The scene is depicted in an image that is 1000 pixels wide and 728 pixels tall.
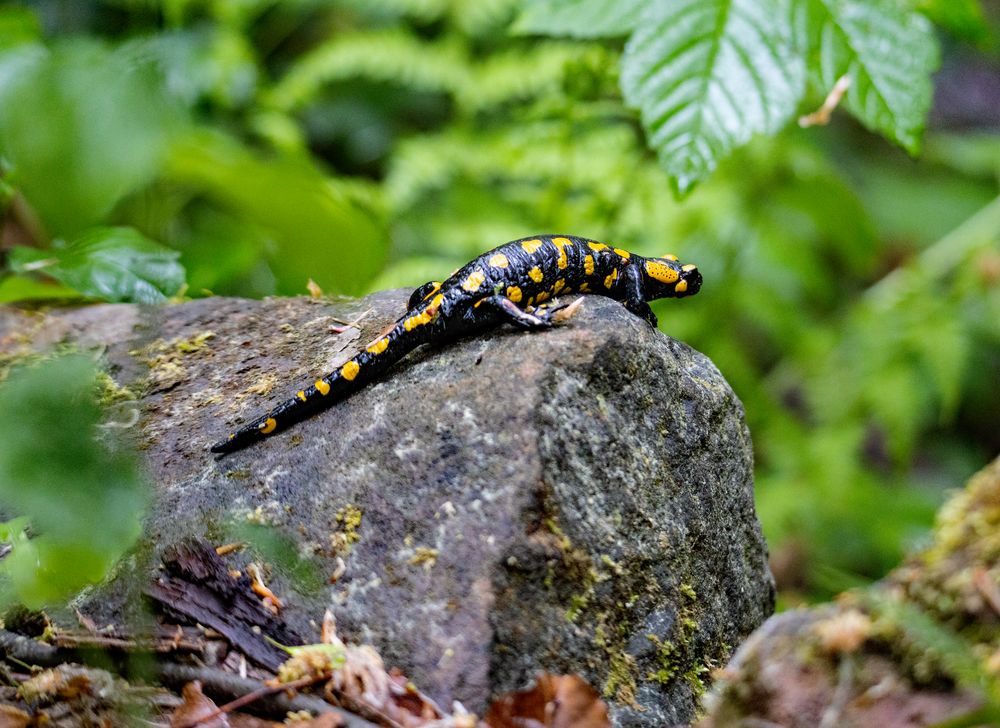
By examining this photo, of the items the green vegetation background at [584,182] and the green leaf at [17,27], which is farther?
the green leaf at [17,27]

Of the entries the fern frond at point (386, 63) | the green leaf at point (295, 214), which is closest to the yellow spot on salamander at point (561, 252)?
the green leaf at point (295, 214)

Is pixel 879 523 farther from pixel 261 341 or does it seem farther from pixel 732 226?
pixel 261 341

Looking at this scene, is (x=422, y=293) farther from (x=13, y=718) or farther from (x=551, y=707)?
(x=13, y=718)

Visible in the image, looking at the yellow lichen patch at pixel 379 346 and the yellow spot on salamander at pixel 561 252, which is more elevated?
the yellow spot on salamander at pixel 561 252

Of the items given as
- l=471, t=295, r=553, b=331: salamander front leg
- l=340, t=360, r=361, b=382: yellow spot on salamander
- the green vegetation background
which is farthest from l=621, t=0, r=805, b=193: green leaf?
l=340, t=360, r=361, b=382: yellow spot on salamander

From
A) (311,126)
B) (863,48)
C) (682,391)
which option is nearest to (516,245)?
(682,391)

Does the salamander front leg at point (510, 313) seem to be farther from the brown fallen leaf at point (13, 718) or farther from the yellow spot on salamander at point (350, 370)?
the brown fallen leaf at point (13, 718)

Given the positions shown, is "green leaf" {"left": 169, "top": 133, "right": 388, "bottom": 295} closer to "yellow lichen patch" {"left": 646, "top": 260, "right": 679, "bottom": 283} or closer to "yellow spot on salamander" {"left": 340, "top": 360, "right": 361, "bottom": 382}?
"yellow spot on salamander" {"left": 340, "top": 360, "right": 361, "bottom": 382}
